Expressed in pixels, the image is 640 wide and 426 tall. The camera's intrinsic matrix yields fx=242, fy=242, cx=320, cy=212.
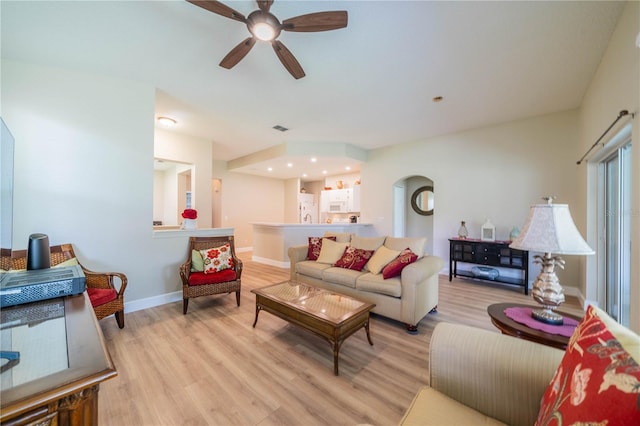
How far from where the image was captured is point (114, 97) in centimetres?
297

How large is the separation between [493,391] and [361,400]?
930mm

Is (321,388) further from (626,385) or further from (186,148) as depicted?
(186,148)

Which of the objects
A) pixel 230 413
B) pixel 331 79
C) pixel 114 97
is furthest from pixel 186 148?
pixel 230 413

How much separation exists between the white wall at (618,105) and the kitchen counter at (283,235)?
150 inches

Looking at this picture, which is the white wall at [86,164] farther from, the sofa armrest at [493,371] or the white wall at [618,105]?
the white wall at [618,105]

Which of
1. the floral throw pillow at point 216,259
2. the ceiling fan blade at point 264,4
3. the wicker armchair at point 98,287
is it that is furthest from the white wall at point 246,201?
the ceiling fan blade at point 264,4

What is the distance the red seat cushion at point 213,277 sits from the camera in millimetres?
3010

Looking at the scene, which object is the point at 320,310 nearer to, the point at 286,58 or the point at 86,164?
the point at 286,58

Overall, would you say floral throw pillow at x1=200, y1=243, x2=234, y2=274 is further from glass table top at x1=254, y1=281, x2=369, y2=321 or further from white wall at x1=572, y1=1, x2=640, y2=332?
white wall at x1=572, y1=1, x2=640, y2=332

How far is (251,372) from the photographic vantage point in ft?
6.28

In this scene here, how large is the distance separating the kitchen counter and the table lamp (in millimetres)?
4483

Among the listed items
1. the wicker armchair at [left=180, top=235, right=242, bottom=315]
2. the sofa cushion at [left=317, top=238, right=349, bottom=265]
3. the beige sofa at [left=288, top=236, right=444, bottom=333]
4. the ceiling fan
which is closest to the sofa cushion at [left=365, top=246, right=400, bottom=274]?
the beige sofa at [left=288, top=236, right=444, bottom=333]

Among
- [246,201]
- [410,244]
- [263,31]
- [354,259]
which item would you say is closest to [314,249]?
[354,259]

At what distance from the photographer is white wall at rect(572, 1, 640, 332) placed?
71.2 inches
